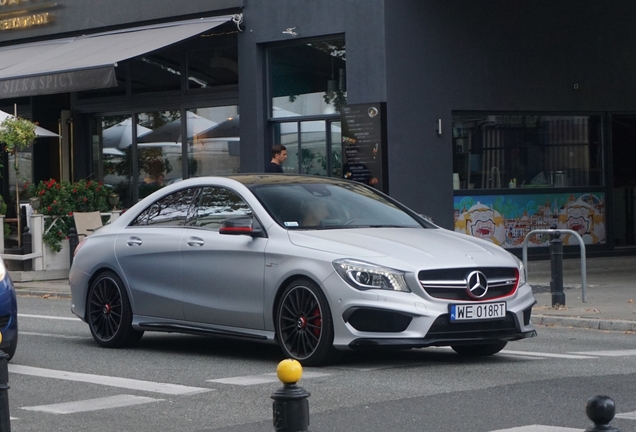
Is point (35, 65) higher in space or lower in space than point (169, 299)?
higher

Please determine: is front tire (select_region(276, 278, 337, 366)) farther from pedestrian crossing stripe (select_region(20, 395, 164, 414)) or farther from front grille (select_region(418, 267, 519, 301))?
pedestrian crossing stripe (select_region(20, 395, 164, 414))

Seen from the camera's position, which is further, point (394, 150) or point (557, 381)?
point (394, 150)

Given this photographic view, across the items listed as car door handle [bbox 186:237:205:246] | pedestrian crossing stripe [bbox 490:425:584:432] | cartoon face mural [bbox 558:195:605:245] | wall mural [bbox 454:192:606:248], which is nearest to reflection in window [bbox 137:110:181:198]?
wall mural [bbox 454:192:606:248]

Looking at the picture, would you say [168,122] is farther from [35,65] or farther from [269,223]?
[269,223]

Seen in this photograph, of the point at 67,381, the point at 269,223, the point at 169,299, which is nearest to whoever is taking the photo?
the point at 67,381

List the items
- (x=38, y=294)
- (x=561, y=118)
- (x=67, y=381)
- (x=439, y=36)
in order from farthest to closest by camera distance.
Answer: (x=561, y=118) < (x=439, y=36) < (x=38, y=294) < (x=67, y=381)

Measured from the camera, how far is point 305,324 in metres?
9.05

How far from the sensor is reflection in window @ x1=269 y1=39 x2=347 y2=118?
20.3 metres

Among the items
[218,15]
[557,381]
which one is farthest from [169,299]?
[218,15]

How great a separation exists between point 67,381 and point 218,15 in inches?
541

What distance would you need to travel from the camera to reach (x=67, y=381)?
8.81 m

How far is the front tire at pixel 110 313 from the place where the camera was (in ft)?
35.1

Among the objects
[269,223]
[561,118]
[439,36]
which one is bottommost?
[269,223]

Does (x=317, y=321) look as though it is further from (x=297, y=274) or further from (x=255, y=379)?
(x=255, y=379)
